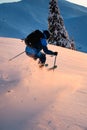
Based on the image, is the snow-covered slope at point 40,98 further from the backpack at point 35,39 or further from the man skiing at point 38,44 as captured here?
the backpack at point 35,39

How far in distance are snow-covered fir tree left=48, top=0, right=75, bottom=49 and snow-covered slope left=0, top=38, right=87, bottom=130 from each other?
98.3ft

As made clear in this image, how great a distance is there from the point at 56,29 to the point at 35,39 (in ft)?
109

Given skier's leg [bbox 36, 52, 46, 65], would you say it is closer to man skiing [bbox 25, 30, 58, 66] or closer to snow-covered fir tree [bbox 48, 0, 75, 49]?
man skiing [bbox 25, 30, 58, 66]

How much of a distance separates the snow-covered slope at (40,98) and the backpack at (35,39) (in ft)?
3.67

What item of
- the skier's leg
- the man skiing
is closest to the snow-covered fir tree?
the skier's leg

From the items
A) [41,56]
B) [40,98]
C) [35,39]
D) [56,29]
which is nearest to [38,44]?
[35,39]

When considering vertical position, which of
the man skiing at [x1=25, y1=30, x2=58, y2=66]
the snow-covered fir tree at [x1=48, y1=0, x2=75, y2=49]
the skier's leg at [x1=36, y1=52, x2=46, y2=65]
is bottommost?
the snow-covered fir tree at [x1=48, y1=0, x2=75, y2=49]

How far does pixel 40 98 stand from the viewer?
10.2 m

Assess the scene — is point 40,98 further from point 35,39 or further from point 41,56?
point 41,56

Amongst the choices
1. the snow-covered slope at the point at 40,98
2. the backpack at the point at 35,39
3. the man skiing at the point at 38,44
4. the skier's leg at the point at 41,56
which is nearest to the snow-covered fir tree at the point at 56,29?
the snow-covered slope at the point at 40,98

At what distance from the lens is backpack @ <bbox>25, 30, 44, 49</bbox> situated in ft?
40.6

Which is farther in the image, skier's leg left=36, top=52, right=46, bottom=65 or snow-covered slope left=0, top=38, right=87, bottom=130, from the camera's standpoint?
skier's leg left=36, top=52, right=46, bottom=65

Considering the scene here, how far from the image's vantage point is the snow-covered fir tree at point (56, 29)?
45.1 m

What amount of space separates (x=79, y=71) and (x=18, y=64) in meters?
2.70
